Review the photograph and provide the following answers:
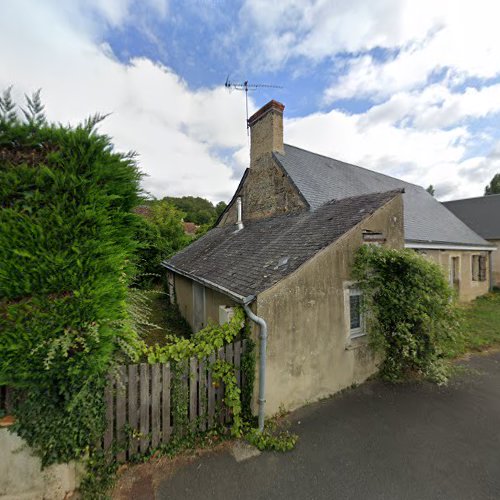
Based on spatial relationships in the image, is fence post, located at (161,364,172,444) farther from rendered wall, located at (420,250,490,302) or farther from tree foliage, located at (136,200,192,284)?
rendered wall, located at (420,250,490,302)

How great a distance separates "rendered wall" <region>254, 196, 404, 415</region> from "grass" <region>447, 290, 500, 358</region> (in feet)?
8.78

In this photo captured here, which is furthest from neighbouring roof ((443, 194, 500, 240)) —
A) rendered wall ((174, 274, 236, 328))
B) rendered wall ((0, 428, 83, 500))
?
rendered wall ((0, 428, 83, 500))

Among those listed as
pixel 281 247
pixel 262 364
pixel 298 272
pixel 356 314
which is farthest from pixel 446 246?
pixel 262 364

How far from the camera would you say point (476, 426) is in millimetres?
4691

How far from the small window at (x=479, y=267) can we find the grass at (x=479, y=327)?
4.23ft

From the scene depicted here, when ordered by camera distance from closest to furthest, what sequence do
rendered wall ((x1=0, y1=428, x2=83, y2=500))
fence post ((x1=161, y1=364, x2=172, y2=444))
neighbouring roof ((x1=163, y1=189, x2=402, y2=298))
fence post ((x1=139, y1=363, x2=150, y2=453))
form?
rendered wall ((x1=0, y1=428, x2=83, y2=500)) → fence post ((x1=139, y1=363, x2=150, y2=453)) → fence post ((x1=161, y1=364, x2=172, y2=444)) → neighbouring roof ((x1=163, y1=189, x2=402, y2=298))

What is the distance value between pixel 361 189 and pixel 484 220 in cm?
1650

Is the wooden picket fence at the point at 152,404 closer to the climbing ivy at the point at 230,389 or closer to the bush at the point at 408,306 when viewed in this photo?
the climbing ivy at the point at 230,389

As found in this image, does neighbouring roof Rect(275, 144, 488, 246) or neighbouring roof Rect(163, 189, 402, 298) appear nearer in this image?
neighbouring roof Rect(163, 189, 402, 298)

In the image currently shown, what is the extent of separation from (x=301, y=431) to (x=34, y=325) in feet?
14.7

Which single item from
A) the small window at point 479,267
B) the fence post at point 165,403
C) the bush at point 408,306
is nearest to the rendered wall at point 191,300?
the fence post at point 165,403

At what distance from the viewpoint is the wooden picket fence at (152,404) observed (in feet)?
12.2

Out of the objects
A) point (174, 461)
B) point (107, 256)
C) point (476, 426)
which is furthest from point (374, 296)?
point (107, 256)

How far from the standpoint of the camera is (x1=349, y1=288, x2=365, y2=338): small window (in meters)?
6.08
